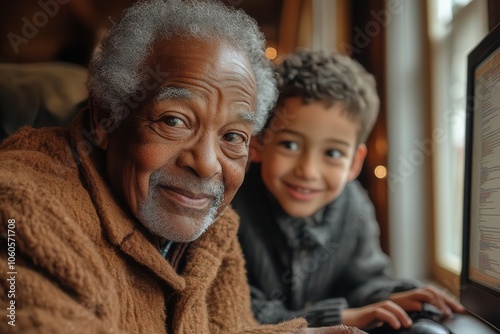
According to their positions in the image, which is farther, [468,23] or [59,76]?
[468,23]

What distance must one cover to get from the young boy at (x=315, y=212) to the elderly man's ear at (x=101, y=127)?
0.37 m

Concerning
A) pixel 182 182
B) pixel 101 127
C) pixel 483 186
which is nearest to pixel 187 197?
pixel 182 182

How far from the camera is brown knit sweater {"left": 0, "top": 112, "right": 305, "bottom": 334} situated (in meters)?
0.53

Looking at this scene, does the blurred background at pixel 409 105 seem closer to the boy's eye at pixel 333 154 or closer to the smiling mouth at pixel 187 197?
the boy's eye at pixel 333 154

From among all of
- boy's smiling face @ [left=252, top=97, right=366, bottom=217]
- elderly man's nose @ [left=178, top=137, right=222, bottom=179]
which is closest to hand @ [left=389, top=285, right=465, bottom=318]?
boy's smiling face @ [left=252, top=97, right=366, bottom=217]

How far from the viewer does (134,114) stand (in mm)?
733

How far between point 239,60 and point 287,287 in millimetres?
650

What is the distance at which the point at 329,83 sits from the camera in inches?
42.8

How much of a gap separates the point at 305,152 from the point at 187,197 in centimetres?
41

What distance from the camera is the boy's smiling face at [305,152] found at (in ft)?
3.50

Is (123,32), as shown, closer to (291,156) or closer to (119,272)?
(119,272)

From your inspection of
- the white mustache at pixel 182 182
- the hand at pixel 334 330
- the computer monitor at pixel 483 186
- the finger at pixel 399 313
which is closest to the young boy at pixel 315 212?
the finger at pixel 399 313

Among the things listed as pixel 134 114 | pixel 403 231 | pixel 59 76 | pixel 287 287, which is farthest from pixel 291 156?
pixel 403 231

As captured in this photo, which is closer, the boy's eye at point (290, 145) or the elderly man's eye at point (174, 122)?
the elderly man's eye at point (174, 122)
